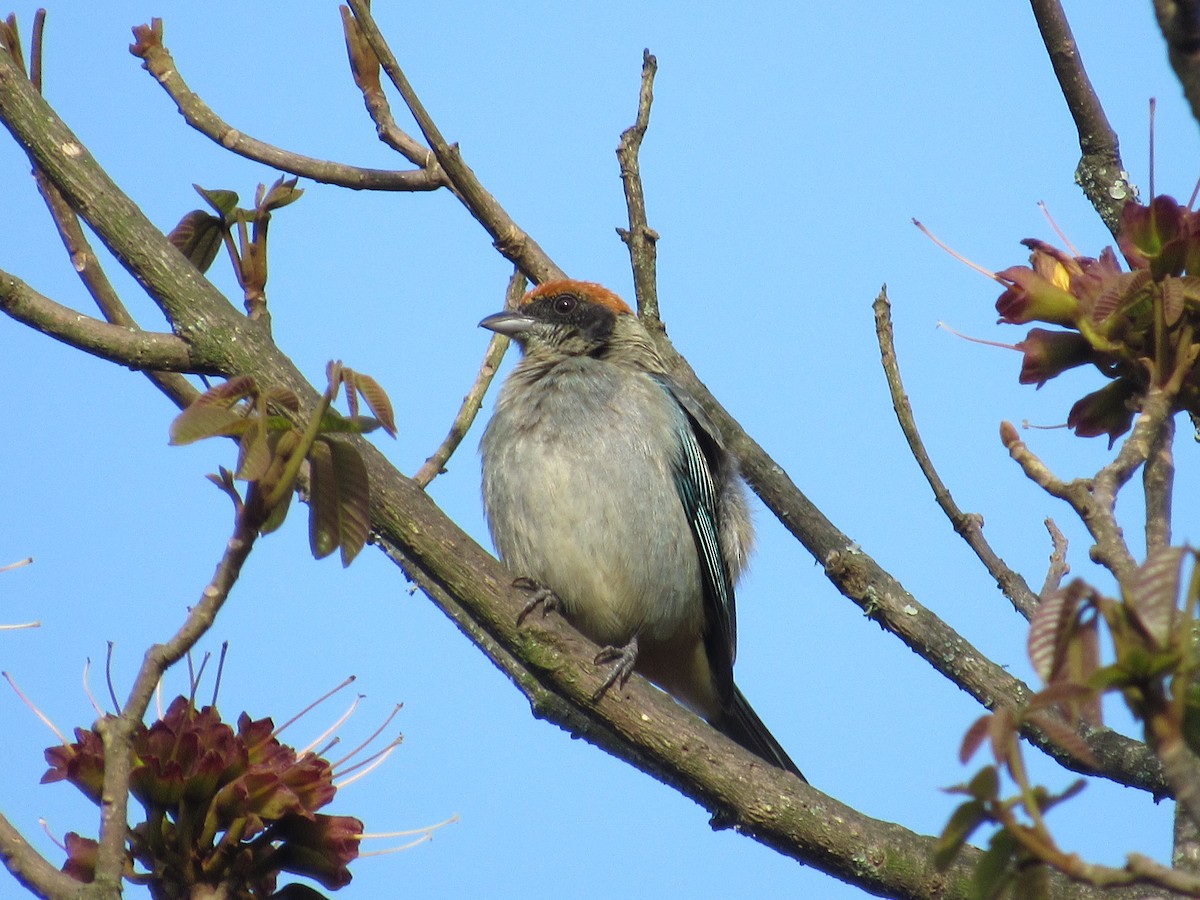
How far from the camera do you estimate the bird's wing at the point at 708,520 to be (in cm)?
599

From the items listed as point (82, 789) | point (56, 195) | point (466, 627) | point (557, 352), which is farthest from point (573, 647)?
point (557, 352)

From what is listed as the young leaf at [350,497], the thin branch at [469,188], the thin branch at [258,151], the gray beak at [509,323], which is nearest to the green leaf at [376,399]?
the young leaf at [350,497]

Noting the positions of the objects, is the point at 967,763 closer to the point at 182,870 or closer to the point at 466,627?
the point at 182,870

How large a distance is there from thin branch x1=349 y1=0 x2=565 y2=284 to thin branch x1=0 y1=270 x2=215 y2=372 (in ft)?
Result: 3.80

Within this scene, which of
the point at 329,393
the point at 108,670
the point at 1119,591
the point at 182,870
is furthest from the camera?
the point at 108,670

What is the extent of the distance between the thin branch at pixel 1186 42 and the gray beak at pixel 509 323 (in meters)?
4.91

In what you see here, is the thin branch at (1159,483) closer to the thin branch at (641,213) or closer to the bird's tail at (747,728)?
the thin branch at (641,213)

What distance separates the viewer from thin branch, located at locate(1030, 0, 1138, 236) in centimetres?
386

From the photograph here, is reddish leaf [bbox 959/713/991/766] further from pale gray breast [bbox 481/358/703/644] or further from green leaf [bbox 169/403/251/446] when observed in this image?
pale gray breast [bbox 481/358/703/644]

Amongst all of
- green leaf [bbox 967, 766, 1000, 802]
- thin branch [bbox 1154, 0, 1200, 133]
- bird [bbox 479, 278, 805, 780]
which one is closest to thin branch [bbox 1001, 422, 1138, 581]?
green leaf [bbox 967, 766, 1000, 802]

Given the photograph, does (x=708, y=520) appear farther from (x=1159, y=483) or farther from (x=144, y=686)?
(x=144, y=686)

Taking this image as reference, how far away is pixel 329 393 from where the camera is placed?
7.00 ft

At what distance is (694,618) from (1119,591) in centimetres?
444

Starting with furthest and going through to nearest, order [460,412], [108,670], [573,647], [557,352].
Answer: [557,352], [460,412], [573,647], [108,670]
